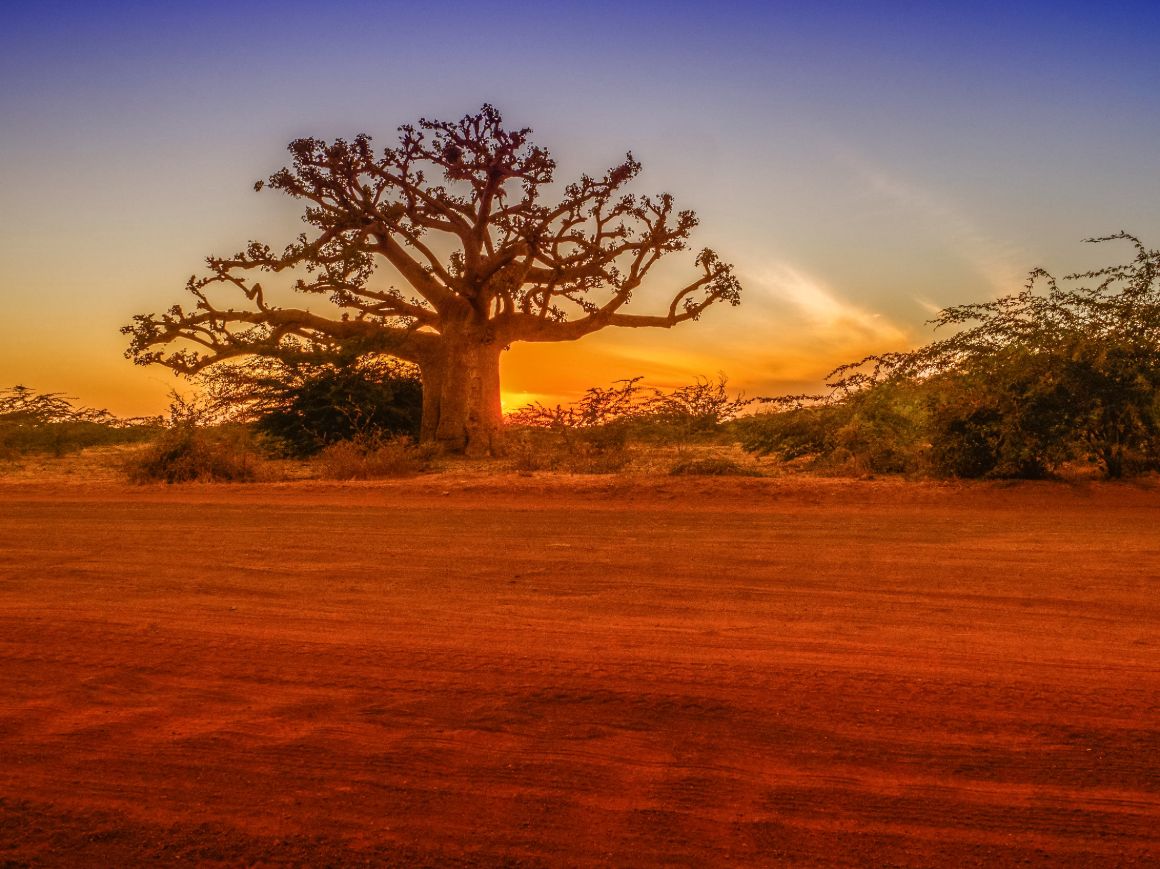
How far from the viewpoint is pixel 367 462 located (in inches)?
581

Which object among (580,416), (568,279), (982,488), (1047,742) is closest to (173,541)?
(1047,742)

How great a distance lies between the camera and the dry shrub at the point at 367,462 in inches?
578

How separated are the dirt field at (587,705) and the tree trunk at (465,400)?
40.1 feet

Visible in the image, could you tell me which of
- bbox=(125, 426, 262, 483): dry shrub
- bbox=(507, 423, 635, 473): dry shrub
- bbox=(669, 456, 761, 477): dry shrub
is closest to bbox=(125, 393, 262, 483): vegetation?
bbox=(125, 426, 262, 483): dry shrub

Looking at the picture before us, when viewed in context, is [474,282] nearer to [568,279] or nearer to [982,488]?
[568,279]

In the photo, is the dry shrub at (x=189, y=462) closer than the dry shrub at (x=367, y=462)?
No

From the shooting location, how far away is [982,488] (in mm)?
11188

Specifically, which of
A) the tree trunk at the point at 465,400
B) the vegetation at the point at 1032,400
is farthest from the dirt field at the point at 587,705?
the tree trunk at the point at 465,400

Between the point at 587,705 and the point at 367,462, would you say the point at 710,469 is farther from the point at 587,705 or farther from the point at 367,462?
the point at 587,705

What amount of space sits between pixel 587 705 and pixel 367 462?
11.6m

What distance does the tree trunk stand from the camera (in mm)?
19750

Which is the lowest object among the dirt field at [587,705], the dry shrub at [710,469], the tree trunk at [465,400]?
the dirt field at [587,705]

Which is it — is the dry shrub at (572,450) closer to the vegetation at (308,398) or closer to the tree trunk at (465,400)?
the tree trunk at (465,400)

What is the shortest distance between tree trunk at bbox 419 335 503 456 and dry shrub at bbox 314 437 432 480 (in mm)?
3495
